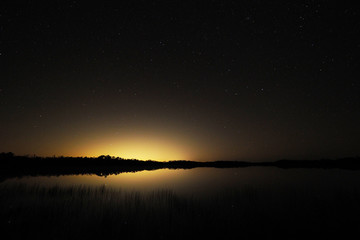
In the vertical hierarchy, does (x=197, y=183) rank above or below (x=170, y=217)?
above

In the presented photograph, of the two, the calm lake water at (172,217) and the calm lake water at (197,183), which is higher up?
the calm lake water at (197,183)

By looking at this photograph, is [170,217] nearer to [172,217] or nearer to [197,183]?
[172,217]

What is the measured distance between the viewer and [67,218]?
9578mm

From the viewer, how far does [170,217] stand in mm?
10062

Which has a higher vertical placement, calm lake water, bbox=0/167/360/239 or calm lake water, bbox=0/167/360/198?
calm lake water, bbox=0/167/360/198

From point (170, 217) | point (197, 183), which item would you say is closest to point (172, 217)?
point (170, 217)

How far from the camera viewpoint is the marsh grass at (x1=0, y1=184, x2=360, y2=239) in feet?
25.9

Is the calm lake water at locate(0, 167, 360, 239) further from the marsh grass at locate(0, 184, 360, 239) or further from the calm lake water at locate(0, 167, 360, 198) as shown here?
the calm lake water at locate(0, 167, 360, 198)

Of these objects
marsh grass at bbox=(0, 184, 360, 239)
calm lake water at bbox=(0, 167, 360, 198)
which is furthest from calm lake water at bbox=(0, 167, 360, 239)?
calm lake water at bbox=(0, 167, 360, 198)

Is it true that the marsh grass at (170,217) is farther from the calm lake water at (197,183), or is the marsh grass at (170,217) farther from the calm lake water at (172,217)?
the calm lake water at (197,183)

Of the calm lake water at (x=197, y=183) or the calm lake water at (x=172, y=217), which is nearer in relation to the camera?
the calm lake water at (x=172, y=217)

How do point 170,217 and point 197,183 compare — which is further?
point 197,183

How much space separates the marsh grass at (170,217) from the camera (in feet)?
25.9

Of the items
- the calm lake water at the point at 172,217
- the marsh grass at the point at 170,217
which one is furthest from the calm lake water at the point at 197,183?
the calm lake water at the point at 172,217
